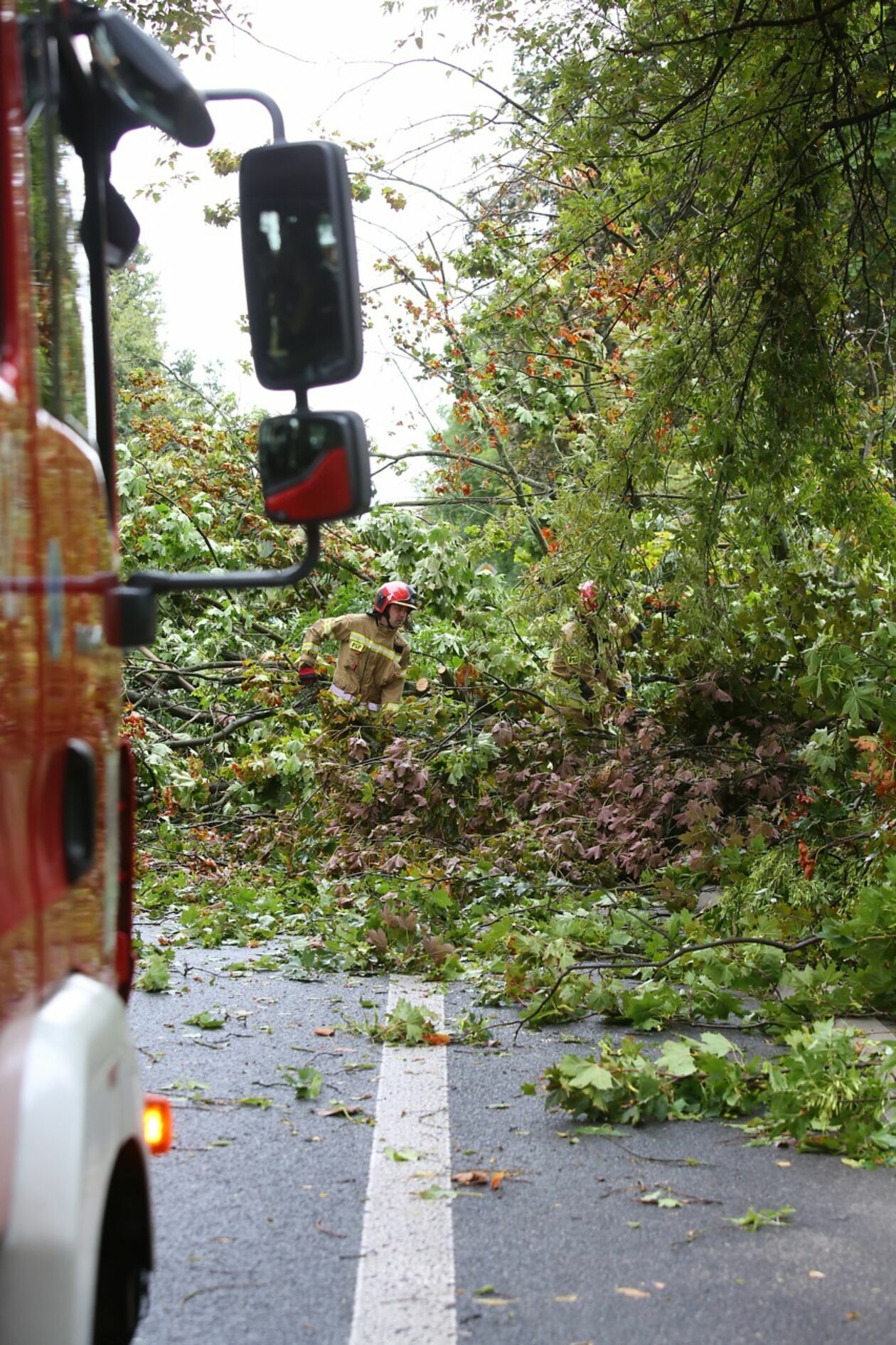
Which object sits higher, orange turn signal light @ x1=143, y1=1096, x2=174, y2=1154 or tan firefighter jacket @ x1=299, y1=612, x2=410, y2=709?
tan firefighter jacket @ x1=299, y1=612, x2=410, y2=709

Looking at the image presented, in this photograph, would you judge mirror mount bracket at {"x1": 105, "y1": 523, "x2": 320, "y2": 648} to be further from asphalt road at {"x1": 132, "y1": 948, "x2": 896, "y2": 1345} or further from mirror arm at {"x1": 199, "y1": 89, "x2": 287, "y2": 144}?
asphalt road at {"x1": 132, "y1": 948, "x2": 896, "y2": 1345}

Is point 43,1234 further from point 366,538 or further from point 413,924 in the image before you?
point 366,538

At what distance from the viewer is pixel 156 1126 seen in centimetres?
256

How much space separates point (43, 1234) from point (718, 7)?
21.5 feet

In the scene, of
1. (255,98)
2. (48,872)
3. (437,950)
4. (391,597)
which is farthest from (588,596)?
(48,872)

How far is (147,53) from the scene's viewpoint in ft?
8.62

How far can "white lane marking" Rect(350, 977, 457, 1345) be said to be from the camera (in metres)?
3.14

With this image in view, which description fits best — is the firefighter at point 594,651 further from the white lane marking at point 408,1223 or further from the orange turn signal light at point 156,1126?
→ the orange turn signal light at point 156,1126

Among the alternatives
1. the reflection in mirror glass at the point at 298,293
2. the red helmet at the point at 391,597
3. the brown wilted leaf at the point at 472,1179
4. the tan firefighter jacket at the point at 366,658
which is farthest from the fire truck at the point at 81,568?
the red helmet at the point at 391,597

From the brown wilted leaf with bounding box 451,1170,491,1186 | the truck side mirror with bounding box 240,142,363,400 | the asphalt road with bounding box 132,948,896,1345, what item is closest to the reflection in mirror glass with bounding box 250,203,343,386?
the truck side mirror with bounding box 240,142,363,400

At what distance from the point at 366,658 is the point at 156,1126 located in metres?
9.92

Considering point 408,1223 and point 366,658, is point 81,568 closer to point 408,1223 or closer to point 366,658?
point 408,1223

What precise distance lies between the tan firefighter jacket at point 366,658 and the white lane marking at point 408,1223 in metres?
6.78

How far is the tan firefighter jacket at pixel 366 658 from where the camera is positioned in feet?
40.2
